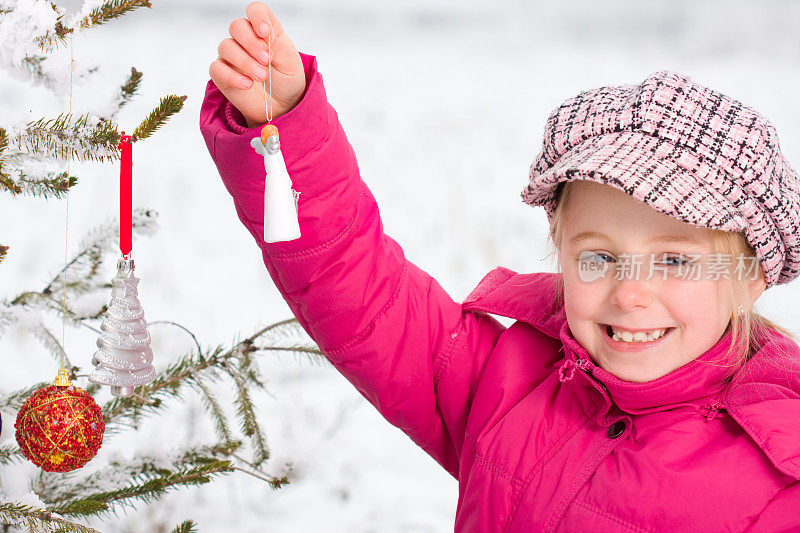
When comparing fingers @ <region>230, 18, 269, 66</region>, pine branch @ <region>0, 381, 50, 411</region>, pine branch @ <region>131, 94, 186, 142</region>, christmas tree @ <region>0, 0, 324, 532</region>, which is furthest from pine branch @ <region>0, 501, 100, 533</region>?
fingers @ <region>230, 18, 269, 66</region>

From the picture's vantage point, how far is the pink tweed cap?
79cm

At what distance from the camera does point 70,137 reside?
852 millimetres

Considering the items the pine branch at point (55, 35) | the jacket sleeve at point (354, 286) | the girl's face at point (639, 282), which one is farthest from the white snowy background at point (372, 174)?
the girl's face at point (639, 282)

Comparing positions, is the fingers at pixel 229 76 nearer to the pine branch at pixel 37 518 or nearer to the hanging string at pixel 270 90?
the hanging string at pixel 270 90

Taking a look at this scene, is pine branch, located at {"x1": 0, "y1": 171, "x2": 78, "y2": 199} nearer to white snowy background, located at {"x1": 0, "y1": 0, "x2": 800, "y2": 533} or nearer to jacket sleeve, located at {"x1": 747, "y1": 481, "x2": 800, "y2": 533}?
white snowy background, located at {"x1": 0, "y1": 0, "x2": 800, "y2": 533}

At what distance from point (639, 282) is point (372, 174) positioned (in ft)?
5.15

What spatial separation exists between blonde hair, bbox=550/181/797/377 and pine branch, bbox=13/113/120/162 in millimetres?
483

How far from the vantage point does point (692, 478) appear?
0.82 metres

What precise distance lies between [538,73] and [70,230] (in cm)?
143

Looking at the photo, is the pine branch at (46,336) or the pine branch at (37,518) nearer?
the pine branch at (37,518)

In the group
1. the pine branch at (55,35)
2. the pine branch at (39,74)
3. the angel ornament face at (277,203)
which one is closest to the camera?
the angel ornament face at (277,203)

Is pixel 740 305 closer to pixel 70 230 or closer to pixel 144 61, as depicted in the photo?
pixel 70 230

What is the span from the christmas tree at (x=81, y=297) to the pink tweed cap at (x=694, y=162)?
0.43m

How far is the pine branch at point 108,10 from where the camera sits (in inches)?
32.9
